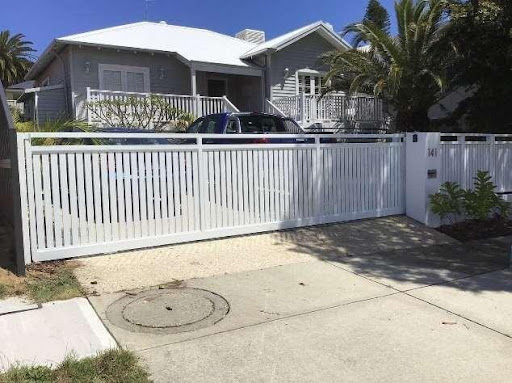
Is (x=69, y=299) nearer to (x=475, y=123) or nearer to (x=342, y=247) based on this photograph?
(x=342, y=247)

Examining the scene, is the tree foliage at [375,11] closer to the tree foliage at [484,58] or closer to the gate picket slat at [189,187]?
the tree foliage at [484,58]

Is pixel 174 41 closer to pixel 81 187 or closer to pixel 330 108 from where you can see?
pixel 330 108

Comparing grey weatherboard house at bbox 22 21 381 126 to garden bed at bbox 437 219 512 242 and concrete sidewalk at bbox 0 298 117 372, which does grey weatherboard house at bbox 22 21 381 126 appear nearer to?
garden bed at bbox 437 219 512 242

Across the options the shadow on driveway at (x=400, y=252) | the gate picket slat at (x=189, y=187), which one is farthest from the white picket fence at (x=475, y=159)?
the gate picket slat at (x=189, y=187)

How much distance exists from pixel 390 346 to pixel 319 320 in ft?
2.60

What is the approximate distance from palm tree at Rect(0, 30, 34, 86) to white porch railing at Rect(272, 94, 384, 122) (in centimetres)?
3021

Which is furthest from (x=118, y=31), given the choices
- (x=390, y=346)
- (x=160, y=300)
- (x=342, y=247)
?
(x=390, y=346)

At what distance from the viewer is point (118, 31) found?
20156mm

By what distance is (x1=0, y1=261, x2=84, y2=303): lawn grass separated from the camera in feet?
17.5

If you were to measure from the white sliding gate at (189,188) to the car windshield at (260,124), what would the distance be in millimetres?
2050

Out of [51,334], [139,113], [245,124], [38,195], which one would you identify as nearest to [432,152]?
[245,124]

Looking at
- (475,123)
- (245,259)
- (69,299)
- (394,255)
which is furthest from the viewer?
(475,123)

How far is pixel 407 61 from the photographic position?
51.4 ft

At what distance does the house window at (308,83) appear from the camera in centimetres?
2152
